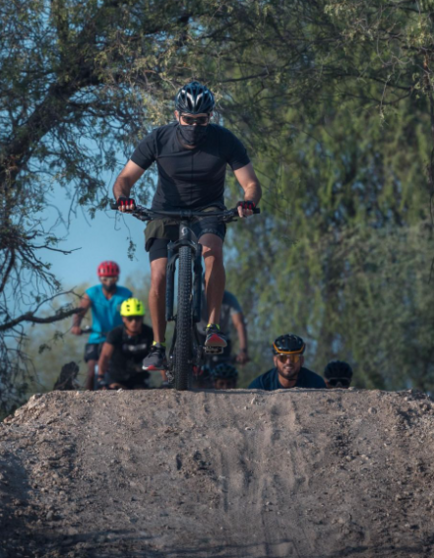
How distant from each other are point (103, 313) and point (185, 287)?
436 centimetres

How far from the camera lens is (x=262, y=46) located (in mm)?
9391

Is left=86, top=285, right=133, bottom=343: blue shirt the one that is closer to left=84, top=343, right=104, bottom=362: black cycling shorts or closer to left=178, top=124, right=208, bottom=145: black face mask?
left=84, top=343, right=104, bottom=362: black cycling shorts

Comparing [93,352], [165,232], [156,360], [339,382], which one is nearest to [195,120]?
[165,232]

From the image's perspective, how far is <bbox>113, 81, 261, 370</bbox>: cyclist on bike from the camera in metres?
6.96

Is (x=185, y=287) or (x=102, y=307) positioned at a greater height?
(x=102, y=307)

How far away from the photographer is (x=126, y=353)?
9453 millimetres

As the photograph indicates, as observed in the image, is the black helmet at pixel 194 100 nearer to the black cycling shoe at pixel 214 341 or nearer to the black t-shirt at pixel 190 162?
the black t-shirt at pixel 190 162

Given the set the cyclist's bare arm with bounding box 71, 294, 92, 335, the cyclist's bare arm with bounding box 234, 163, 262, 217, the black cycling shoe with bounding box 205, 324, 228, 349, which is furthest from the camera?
the cyclist's bare arm with bounding box 71, 294, 92, 335

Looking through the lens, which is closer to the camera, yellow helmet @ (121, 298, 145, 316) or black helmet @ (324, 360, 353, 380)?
black helmet @ (324, 360, 353, 380)

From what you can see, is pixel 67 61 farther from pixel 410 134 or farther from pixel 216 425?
pixel 410 134

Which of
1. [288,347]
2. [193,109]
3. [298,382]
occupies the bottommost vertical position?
[298,382]

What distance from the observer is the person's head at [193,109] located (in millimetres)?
6703

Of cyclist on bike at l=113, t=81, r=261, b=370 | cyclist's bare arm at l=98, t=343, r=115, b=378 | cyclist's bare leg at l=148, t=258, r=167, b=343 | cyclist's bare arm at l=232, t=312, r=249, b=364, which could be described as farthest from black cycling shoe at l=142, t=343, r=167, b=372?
cyclist's bare arm at l=232, t=312, r=249, b=364

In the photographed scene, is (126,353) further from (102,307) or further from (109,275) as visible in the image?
(109,275)
